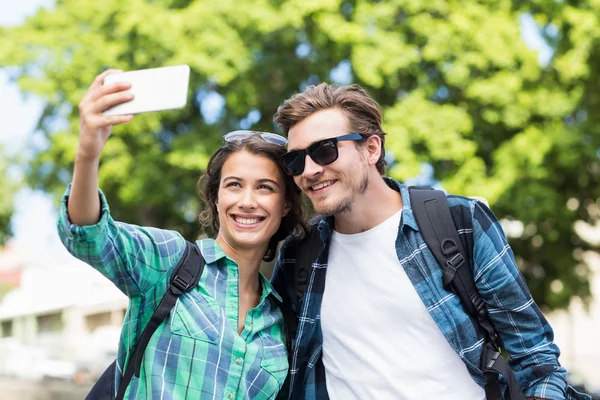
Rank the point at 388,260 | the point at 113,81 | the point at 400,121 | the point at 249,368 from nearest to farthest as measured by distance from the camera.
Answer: the point at 113,81 < the point at 249,368 < the point at 388,260 < the point at 400,121

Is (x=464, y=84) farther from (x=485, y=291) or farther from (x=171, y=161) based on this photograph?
(x=485, y=291)

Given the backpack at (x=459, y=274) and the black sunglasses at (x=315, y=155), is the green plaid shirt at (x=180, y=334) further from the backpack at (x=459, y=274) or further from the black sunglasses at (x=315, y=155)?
the backpack at (x=459, y=274)

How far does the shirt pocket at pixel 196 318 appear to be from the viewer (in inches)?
109

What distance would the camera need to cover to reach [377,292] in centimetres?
306

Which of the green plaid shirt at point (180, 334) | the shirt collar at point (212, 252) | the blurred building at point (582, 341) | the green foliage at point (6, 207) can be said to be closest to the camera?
the green plaid shirt at point (180, 334)

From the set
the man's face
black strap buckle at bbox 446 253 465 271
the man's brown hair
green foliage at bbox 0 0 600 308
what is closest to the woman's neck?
the man's face

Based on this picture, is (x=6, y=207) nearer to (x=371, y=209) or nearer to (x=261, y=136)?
(x=261, y=136)

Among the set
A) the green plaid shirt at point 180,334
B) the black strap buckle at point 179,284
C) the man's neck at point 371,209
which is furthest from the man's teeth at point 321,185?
the black strap buckle at point 179,284

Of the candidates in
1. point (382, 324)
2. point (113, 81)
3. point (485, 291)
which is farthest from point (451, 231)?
point (113, 81)

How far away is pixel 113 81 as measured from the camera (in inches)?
87.9

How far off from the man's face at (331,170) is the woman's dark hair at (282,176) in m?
0.12

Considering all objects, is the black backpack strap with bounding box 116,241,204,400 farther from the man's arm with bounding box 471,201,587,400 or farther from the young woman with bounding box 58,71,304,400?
the man's arm with bounding box 471,201,587,400

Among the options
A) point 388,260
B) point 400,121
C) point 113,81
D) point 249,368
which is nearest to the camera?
point 113,81

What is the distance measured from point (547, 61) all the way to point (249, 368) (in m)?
11.4
